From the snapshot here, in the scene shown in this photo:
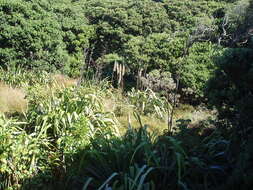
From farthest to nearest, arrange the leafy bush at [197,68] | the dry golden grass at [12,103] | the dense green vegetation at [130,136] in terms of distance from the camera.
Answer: the leafy bush at [197,68] → the dry golden grass at [12,103] → the dense green vegetation at [130,136]

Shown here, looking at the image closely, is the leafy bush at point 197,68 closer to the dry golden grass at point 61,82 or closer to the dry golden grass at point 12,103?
the dry golden grass at point 61,82

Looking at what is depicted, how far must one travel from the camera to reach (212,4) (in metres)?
15.8

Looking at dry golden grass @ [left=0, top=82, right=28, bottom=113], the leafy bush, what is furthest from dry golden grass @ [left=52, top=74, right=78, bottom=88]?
the leafy bush

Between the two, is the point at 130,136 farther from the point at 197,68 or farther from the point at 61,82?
the point at 197,68

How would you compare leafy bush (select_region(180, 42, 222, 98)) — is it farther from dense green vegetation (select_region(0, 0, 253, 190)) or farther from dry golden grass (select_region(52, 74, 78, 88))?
dry golden grass (select_region(52, 74, 78, 88))

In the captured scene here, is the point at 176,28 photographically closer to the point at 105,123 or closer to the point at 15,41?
the point at 15,41

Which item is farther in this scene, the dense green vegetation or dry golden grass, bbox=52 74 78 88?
dry golden grass, bbox=52 74 78 88

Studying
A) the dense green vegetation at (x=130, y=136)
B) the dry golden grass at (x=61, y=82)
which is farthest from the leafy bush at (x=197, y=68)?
the dry golden grass at (x=61, y=82)

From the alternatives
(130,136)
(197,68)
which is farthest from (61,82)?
(130,136)

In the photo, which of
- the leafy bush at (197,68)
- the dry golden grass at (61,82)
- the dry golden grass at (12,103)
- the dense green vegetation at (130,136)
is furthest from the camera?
the leafy bush at (197,68)

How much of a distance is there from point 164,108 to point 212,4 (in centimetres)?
973

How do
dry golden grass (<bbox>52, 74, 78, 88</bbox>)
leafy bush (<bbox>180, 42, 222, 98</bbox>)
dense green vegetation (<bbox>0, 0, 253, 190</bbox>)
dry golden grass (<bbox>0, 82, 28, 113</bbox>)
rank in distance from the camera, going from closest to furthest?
dense green vegetation (<bbox>0, 0, 253, 190</bbox>), dry golden grass (<bbox>0, 82, 28, 113</bbox>), dry golden grass (<bbox>52, 74, 78, 88</bbox>), leafy bush (<bbox>180, 42, 222, 98</bbox>)

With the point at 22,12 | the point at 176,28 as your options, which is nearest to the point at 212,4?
the point at 176,28

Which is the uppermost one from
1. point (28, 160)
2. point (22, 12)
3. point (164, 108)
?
point (22, 12)
